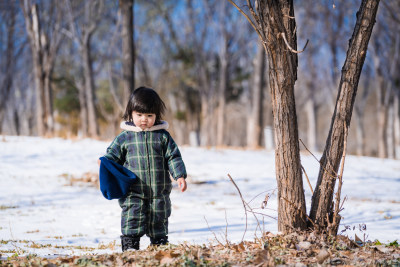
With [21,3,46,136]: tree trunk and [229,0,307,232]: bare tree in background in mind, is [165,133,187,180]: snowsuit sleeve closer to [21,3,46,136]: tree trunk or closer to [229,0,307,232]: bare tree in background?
[229,0,307,232]: bare tree in background

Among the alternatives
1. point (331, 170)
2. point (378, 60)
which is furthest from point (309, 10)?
point (331, 170)

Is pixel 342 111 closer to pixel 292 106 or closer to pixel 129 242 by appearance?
pixel 292 106

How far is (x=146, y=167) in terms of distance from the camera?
11.6ft

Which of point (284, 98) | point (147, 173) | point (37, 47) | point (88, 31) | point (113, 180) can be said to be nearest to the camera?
point (284, 98)

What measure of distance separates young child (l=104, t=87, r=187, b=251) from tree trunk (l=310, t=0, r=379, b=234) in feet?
3.94

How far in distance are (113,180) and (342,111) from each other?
202 centimetres

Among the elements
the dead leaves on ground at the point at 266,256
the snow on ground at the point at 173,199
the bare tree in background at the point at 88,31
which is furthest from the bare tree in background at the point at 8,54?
the dead leaves on ground at the point at 266,256

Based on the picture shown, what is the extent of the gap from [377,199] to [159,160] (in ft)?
16.3

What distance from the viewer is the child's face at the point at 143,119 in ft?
11.7

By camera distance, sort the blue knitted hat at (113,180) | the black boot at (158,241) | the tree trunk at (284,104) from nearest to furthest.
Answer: the tree trunk at (284,104)
the blue knitted hat at (113,180)
the black boot at (158,241)

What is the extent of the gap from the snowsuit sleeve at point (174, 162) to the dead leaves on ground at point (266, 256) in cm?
64

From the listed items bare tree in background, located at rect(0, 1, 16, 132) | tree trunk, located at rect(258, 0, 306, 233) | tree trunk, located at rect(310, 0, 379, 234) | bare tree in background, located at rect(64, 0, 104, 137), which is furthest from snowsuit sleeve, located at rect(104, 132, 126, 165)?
bare tree in background, located at rect(0, 1, 16, 132)

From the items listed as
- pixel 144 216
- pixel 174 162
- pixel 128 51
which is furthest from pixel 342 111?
pixel 128 51

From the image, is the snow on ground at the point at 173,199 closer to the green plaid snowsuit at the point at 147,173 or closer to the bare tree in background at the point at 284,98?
the bare tree in background at the point at 284,98
